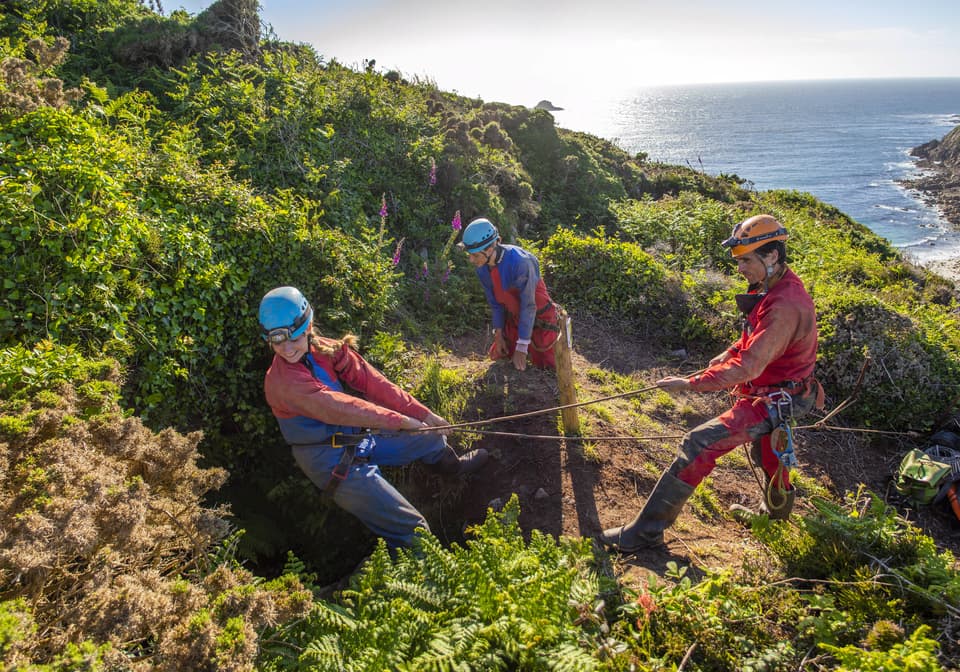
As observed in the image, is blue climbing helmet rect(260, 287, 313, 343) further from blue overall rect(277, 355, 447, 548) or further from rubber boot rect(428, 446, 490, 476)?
rubber boot rect(428, 446, 490, 476)

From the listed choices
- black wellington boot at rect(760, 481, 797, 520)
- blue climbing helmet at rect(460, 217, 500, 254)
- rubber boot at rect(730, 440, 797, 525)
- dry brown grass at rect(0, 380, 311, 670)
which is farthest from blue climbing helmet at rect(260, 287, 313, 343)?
black wellington boot at rect(760, 481, 797, 520)

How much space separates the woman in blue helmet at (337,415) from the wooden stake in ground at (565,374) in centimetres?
158

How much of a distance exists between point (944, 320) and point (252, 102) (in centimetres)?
1224

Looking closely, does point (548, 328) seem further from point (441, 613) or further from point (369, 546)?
point (441, 613)

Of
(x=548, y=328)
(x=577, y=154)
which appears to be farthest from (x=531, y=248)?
(x=577, y=154)

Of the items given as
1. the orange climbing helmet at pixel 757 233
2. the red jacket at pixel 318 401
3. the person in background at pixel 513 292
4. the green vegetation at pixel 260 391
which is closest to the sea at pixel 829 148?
the green vegetation at pixel 260 391

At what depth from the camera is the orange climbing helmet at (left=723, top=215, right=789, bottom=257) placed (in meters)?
3.91

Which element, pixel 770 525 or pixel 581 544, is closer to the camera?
pixel 581 544

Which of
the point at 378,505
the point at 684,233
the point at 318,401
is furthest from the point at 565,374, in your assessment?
the point at 684,233

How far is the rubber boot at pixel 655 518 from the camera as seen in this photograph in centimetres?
Result: 408

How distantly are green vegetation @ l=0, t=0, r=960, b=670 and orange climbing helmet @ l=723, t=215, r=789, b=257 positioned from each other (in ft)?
6.89

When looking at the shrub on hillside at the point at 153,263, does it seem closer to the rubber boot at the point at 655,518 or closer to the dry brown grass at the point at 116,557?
the dry brown grass at the point at 116,557

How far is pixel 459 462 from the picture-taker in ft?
17.2

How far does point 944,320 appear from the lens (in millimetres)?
7918
